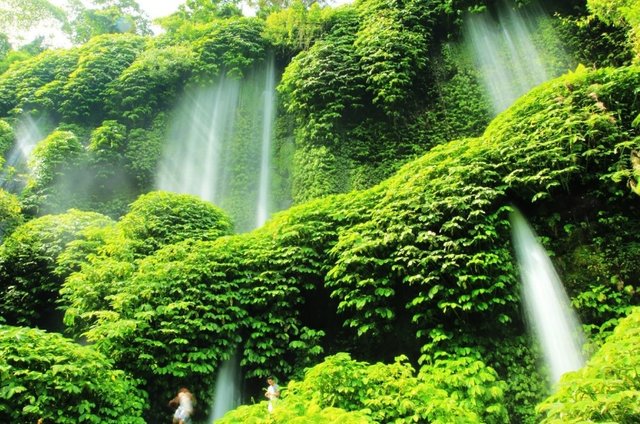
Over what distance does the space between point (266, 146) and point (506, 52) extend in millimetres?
8198

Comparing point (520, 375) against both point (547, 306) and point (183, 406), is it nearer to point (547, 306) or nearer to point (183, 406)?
point (547, 306)

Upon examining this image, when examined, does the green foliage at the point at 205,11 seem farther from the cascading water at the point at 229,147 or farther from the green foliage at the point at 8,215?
the green foliage at the point at 8,215

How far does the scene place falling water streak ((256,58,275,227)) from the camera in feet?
46.2

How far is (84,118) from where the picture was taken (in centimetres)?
1761

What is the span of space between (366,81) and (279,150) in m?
3.70

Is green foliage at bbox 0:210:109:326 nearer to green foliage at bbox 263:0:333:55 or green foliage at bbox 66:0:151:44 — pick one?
green foliage at bbox 263:0:333:55

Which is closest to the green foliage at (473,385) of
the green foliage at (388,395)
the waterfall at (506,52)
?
the green foliage at (388,395)

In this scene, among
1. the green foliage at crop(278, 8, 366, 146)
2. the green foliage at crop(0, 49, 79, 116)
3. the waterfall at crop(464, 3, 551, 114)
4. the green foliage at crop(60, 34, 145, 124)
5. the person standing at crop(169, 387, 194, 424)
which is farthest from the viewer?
the green foliage at crop(0, 49, 79, 116)

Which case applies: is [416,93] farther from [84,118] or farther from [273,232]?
[84,118]

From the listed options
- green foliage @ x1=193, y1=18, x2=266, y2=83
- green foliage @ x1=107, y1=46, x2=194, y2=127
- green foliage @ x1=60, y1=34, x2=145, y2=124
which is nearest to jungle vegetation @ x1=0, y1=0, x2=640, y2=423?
green foliage @ x1=60, y1=34, x2=145, y2=124

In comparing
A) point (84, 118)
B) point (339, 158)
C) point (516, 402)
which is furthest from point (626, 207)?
point (84, 118)

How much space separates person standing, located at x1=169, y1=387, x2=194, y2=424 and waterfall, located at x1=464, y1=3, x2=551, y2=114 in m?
10.6

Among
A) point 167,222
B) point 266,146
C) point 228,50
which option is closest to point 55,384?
point 167,222

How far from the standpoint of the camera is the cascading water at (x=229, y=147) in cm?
1465
